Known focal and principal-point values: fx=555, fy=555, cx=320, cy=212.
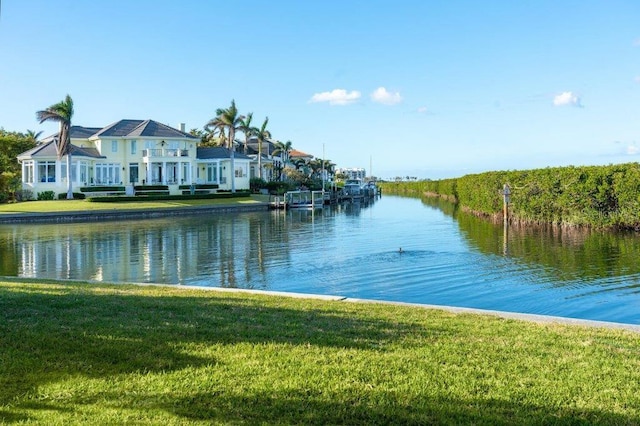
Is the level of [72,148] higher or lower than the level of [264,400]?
higher

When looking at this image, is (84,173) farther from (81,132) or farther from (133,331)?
(133,331)

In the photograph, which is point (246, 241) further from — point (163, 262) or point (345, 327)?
point (345, 327)

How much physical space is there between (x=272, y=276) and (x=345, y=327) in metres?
9.19

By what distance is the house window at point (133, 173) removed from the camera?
59.5 meters

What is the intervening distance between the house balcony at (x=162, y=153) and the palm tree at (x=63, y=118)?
9819 mm

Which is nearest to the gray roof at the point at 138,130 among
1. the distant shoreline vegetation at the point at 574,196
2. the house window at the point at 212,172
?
the house window at the point at 212,172

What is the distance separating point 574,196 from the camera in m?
30.0

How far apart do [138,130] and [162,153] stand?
12.2ft

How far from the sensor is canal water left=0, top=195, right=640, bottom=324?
44.0 ft

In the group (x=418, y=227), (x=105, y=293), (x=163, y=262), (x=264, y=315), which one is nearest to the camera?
(x=264, y=315)

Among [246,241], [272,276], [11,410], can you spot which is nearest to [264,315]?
[11,410]

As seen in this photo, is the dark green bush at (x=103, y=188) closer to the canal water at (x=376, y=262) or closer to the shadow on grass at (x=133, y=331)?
the canal water at (x=376, y=262)

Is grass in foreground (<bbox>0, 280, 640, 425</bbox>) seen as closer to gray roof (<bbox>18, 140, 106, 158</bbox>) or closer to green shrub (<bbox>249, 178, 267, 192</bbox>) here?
gray roof (<bbox>18, 140, 106, 158</bbox>)

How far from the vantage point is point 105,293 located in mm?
10023
